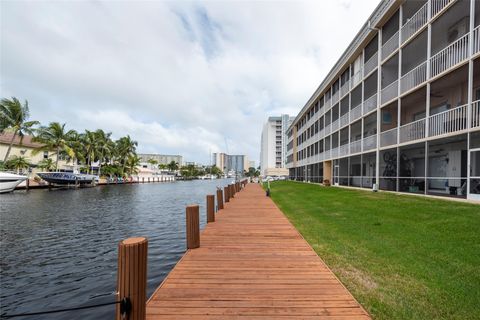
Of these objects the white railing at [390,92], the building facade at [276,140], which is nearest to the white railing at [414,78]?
the white railing at [390,92]

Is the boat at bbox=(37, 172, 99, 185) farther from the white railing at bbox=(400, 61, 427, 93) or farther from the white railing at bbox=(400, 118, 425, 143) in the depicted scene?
the white railing at bbox=(400, 61, 427, 93)

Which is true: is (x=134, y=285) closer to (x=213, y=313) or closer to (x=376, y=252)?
(x=213, y=313)

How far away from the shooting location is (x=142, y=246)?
10.3 feet

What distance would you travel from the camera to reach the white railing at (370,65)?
68.1 feet

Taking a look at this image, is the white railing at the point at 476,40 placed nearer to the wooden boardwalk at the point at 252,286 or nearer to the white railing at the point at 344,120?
the wooden boardwalk at the point at 252,286

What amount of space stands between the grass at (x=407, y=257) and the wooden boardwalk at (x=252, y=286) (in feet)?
1.22

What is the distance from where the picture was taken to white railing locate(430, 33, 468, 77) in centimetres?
1270

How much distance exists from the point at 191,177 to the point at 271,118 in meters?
52.9

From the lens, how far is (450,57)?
1352 centimetres

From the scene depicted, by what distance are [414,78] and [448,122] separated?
3.98m

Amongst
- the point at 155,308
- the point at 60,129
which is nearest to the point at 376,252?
the point at 155,308

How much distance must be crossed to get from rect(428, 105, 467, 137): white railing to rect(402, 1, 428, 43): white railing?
5.82 meters

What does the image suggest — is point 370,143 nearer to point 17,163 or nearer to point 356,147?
point 356,147

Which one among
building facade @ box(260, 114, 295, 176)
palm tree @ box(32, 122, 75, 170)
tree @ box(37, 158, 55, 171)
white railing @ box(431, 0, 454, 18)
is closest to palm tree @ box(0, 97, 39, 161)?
palm tree @ box(32, 122, 75, 170)
